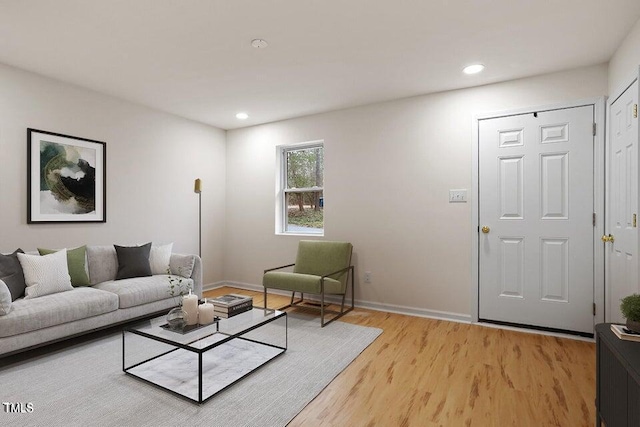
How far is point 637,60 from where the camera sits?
7.79 feet

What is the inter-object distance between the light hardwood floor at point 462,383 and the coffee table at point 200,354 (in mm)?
641

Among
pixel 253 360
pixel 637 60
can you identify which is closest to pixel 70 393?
pixel 253 360

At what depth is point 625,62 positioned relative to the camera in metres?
2.61

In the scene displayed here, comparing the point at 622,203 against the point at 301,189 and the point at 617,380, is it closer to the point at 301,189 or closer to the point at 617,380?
the point at 617,380

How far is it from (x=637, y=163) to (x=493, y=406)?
1.81 meters

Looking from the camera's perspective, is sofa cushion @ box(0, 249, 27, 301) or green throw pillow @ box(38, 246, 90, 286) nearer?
sofa cushion @ box(0, 249, 27, 301)

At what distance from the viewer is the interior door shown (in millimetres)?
2357

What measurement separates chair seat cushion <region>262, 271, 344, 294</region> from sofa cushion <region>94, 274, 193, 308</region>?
992mm

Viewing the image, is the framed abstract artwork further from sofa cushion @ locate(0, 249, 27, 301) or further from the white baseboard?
the white baseboard

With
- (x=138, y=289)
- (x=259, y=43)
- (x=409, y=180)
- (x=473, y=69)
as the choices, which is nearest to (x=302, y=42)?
(x=259, y=43)

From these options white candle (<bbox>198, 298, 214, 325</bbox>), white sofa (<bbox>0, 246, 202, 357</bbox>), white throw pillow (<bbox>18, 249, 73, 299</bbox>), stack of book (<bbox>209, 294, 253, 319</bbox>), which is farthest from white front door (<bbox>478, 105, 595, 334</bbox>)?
white throw pillow (<bbox>18, 249, 73, 299</bbox>)

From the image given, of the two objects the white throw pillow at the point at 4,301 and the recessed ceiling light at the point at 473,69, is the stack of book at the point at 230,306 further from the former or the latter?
the recessed ceiling light at the point at 473,69

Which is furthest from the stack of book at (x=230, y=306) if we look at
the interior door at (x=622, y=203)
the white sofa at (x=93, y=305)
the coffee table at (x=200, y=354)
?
the interior door at (x=622, y=203)

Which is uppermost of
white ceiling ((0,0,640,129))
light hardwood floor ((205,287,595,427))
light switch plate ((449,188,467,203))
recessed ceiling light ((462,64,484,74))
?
white ceiling ((0,0,640,129))
